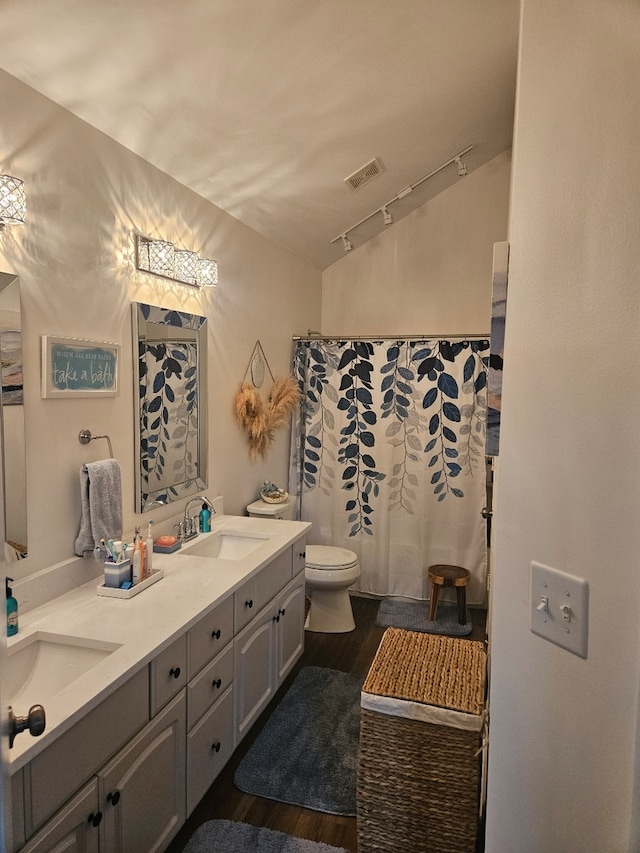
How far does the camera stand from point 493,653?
111cm

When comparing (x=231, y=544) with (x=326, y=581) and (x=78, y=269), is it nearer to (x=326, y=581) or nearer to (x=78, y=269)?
(x=326, y=581)

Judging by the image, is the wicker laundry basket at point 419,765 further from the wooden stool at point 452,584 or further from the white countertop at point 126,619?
the wooden stool at point 452,584

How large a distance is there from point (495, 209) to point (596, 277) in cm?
364

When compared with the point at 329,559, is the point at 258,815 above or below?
below

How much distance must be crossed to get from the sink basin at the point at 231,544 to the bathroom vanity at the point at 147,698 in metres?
0.10

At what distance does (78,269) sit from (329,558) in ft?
7.08

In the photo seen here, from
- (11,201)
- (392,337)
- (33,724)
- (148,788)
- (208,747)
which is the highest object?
(11,201)

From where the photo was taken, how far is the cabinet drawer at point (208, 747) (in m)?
1.87

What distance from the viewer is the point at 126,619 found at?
176 cm

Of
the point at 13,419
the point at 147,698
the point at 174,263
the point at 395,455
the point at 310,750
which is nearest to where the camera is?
the point at 147,698

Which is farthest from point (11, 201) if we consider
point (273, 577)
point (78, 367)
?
point (273, 577)

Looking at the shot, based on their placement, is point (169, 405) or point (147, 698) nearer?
point (147, 698)

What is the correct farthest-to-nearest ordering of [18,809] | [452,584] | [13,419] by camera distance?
[452,584] < [13,419] < [18,809]

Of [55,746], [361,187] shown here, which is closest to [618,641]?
[55,746]
